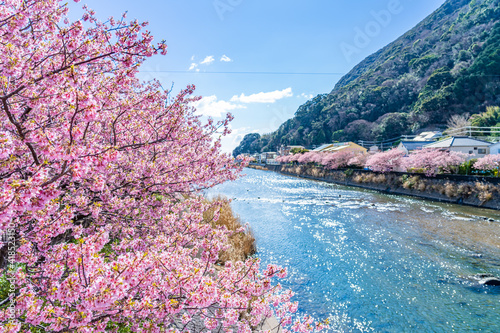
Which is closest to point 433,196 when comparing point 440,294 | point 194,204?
point 440,294

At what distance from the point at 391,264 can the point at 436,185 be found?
18854mm

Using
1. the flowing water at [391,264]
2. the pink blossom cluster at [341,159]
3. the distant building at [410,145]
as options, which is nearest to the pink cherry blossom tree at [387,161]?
the pink blossom cluster at [341,159]

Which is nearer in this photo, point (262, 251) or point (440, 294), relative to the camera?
point (440, 294)

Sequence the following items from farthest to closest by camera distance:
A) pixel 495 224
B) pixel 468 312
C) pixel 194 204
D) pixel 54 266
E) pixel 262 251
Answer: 1. pixel 495 224
2. pixel 262 251
3. pixel 468 312
4. pixel 194 204
5. pixel 54 266

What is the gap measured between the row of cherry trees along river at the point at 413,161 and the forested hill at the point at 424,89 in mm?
27723

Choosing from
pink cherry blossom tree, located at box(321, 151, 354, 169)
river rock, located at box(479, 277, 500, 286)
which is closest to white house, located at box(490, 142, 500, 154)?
pink cherry blossom tree, located at box(321, 151, 354, 169)

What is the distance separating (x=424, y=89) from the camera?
67.7m

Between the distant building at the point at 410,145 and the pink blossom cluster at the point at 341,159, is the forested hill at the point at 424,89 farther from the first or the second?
the pink blossom cluster at the point at 341,159

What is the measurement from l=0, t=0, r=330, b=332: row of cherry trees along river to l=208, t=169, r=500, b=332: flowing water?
5.31 meters

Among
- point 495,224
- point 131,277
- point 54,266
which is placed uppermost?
point 54,266

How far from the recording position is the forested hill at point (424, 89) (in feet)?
192

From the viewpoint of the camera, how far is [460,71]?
60.7 m

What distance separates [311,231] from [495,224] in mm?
11233

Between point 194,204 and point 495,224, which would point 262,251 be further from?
point 495,224
